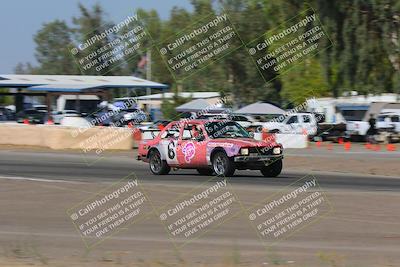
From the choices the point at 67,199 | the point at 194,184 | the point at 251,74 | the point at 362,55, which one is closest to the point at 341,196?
the point at 194,184

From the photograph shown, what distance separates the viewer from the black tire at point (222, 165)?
20.5 metres

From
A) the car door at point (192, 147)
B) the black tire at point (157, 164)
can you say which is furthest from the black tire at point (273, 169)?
the black tire at point (157, 164)

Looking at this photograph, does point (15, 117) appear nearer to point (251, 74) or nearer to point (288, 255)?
point (251, 74)

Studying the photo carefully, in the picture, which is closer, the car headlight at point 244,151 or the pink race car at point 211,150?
the car headlight at point 244,151

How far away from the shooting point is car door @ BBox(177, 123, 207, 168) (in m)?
21.1

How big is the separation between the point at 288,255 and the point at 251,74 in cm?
6065

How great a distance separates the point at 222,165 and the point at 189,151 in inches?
42.3

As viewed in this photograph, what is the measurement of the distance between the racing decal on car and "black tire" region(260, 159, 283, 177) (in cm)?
178

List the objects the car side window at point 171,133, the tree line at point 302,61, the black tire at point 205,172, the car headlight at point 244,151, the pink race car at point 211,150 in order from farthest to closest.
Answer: the tree line at point 302,61 → the black tire at point 205,172 → the car side window at point 171,133 → the pink race car at point 211,150 → the car headlight at point 244,151

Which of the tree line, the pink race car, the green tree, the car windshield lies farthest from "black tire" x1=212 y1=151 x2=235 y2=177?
the green tree

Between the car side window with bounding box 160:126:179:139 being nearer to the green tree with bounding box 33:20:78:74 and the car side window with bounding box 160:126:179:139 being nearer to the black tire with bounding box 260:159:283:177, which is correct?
the black tire with bounding box 260:159:283:177

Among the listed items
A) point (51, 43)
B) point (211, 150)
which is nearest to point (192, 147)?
point (211, 150)

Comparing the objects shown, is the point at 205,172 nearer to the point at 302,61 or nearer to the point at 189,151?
the point at 189,151

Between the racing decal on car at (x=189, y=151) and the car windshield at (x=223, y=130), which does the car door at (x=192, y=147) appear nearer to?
the racing decal on car at (x=189, y=151)
